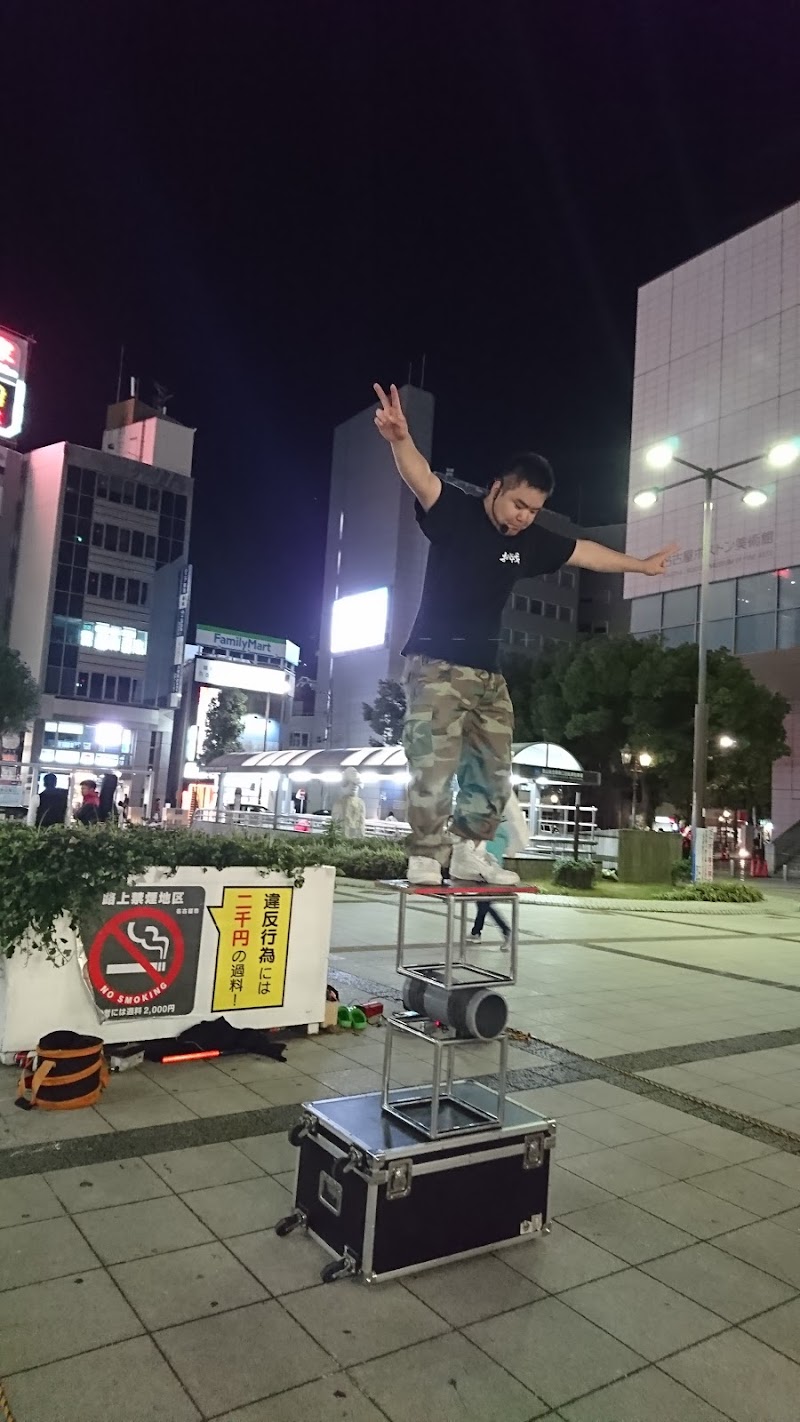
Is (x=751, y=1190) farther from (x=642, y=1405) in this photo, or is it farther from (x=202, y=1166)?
(x=202, y=1166)

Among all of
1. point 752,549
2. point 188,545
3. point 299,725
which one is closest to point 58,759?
point 188,545

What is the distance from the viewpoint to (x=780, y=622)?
3108 centimetres

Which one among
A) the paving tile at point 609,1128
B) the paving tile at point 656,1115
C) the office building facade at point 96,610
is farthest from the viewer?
the office building facade at point 96,610

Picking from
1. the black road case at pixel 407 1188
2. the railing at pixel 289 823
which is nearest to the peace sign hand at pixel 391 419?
the black road case at pixel 407 1188

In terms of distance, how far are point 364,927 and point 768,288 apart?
34042mm

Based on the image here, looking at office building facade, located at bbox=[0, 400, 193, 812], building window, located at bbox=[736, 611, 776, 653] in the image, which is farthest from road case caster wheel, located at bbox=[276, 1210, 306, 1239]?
office building facade, located at bbox=[0, 400, 193, 812]

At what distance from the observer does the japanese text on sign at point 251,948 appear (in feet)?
19.2

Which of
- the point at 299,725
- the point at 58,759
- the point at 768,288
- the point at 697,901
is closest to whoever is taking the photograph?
the point at 697,901

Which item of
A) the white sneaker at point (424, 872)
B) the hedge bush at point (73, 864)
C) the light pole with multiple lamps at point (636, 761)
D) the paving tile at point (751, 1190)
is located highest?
the light pole with multiple lamps at point (636, 761)

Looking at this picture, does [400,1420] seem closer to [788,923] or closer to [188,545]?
[788,923]

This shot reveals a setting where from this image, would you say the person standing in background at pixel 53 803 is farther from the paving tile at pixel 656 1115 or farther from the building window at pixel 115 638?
the building window at pixel 115 638

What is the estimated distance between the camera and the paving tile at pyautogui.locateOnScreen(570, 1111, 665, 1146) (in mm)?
4777

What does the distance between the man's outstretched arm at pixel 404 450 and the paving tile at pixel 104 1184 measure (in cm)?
322

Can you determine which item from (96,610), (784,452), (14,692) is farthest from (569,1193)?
(96,610)
